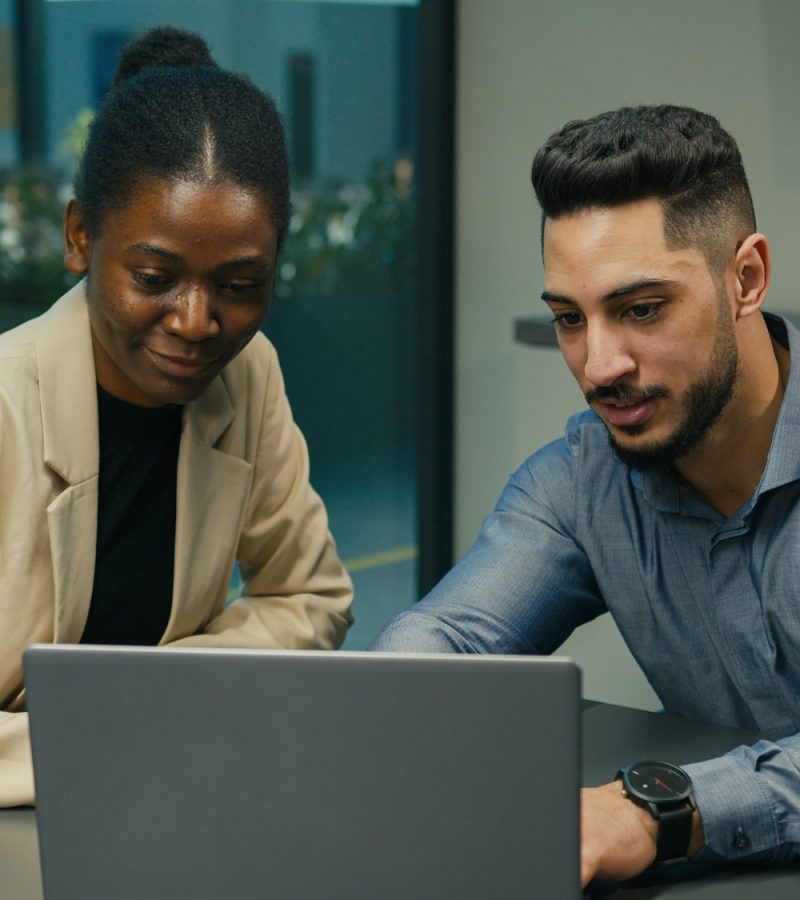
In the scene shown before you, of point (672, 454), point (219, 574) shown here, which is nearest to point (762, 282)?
point (672, 454)

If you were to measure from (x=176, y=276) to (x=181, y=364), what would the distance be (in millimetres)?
113

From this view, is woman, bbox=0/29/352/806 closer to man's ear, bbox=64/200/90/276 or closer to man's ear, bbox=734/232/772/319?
man's ear, bbox=64/200/90/276

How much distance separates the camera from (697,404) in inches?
56.8

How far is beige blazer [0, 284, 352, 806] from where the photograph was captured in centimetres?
146

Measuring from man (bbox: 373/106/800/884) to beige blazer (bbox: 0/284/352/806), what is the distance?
257 millimetres

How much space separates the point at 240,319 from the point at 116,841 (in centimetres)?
67

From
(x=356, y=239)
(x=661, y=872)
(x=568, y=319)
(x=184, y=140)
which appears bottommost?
(x=661, y=872)

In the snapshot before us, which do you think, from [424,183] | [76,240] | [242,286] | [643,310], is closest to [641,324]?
[643,310]

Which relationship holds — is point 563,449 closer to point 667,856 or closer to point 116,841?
point 667,856

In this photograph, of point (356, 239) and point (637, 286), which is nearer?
point (637, 286)

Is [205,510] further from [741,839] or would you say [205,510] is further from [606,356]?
[741,839]

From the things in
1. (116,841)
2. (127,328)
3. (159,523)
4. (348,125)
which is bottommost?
(116,841)

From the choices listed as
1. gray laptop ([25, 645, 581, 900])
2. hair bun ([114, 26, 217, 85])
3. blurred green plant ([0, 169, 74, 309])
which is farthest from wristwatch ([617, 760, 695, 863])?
blurred green plant ([0, 169, 74, 309])

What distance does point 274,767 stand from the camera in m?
0.93
